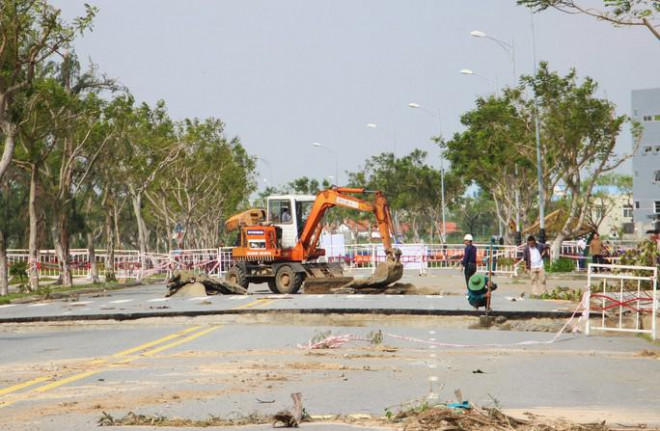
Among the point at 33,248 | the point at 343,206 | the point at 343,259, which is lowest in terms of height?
the point at 343,259

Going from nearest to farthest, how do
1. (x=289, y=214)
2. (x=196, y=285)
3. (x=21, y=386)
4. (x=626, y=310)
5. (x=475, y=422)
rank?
(x=475, y=422) → (x=21, y=386) → (x=626, y=310) → (x=196, y=285) → (x=289, y=214)

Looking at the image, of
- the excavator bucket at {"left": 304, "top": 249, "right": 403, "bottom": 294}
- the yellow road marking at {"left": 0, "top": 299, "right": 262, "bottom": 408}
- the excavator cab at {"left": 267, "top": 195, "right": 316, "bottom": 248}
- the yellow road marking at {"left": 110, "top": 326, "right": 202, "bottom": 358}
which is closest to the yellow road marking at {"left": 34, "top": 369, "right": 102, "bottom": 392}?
the yellow road marking at {"left": 0, "top": 299, "right": 262, "bottom": 408}

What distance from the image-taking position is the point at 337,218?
132 m

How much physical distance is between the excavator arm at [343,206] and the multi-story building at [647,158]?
81.5m

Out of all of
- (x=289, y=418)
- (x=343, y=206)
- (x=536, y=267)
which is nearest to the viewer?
(x=289, y=418)

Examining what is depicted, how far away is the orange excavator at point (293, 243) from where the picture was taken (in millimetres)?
38531

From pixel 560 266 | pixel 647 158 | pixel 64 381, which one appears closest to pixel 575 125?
pixel 560 266

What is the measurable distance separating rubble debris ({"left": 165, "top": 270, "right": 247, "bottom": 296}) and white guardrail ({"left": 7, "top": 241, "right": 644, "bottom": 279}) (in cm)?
2100

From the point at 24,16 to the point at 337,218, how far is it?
3795 inches

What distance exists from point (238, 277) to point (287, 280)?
192 cm

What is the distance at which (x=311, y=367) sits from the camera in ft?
49.2

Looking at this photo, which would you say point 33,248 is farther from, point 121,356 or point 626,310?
A: point 121,356

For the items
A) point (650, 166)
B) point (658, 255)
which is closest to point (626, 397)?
point (658, 255)

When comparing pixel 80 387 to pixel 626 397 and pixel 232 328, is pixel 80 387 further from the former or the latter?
pixel 232 328
